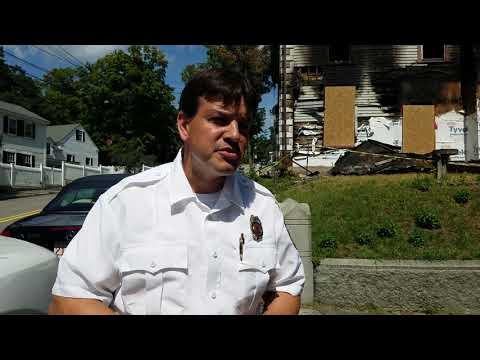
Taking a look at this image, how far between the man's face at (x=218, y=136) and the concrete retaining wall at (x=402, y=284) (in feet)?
12.8

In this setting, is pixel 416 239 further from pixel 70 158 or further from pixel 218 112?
pixel 70 158

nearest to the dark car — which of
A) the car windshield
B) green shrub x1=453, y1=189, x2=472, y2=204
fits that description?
the car windshield

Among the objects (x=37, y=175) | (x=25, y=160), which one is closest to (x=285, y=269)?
(x=37, y=175)

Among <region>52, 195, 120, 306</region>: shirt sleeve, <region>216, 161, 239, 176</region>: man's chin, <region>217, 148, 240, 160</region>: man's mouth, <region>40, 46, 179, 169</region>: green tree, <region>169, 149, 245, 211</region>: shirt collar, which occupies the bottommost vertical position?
<region>52, 195, 120, 306</region>: shirt sleeve

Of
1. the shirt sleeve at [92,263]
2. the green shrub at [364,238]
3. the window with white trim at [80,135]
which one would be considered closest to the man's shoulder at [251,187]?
the shirt sleeve at [92,263]

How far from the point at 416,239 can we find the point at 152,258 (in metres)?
5.45

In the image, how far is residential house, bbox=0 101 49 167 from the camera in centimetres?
3588

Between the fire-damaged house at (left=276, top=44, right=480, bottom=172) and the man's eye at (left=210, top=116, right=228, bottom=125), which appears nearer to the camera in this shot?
the man's eye at (left=210, top=116, right=228, bottom=125)

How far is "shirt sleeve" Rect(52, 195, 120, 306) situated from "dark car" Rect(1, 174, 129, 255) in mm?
3384

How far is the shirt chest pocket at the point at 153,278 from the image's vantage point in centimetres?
174

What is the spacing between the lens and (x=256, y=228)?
1957 mm

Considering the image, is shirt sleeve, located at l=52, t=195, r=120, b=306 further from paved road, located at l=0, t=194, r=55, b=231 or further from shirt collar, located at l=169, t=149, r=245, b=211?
paved road, located at l=0, t=194, r=55, b=231
